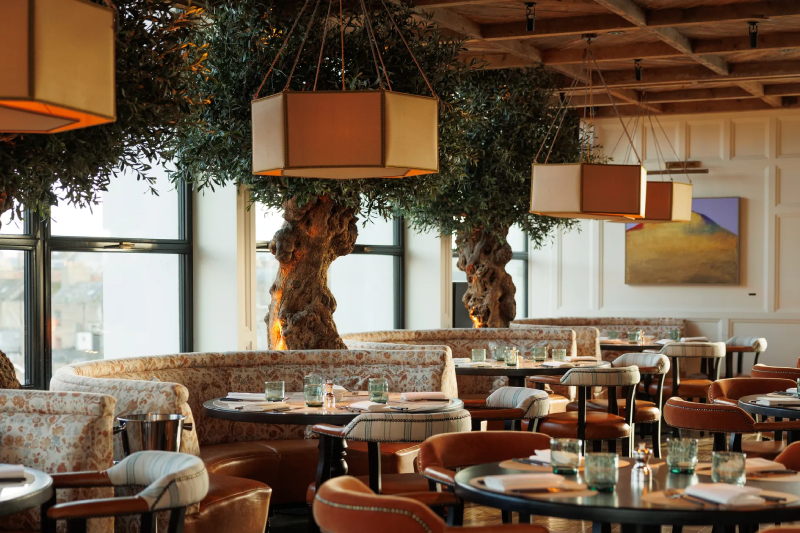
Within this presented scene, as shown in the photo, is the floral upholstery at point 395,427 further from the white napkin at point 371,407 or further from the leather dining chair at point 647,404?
the leather dining chair at point 647,404

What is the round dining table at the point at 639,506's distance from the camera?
8.59 ft

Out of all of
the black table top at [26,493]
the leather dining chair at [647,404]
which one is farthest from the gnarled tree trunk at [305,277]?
the black table top at [26,493]

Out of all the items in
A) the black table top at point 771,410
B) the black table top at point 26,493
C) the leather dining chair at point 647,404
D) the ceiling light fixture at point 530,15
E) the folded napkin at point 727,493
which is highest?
the ceiling light fixture at point 530,15

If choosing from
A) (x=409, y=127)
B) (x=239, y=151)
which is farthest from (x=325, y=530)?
(x=239, y=151)

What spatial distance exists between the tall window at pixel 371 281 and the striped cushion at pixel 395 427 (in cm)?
524

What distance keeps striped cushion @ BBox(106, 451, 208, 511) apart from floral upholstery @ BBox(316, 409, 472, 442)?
1.06 metres

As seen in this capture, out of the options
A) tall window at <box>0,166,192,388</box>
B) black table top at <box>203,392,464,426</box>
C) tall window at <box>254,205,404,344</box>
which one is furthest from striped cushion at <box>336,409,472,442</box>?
tall window at <box>254,205,404,344</box>

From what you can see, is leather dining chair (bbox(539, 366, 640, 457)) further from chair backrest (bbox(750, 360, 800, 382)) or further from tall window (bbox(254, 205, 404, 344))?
tall window (bbox(254, 205, 404, 344))

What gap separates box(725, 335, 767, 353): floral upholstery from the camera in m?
9.83

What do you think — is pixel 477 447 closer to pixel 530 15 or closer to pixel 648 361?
pixel 648 361

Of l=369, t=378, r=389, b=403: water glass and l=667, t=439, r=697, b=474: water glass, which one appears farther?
l=369, t=378, r=389, b=403: water glass

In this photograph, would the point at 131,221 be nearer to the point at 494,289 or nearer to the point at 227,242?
the point at 227,242

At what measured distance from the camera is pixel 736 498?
2.69 meters

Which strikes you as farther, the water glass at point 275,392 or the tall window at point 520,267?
the tall window at point 520,267
